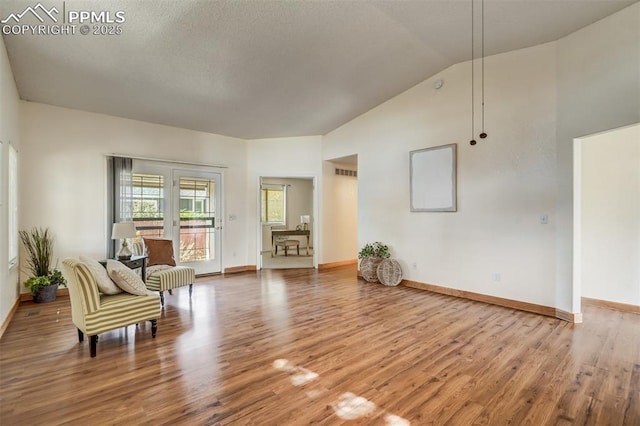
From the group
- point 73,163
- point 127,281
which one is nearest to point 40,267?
point 73,163

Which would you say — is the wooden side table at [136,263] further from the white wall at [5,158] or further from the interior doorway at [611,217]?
the interior doorway at [611,217]

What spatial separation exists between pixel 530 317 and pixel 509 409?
2275 millimetres

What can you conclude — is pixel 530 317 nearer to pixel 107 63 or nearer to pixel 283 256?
pixel 107 63

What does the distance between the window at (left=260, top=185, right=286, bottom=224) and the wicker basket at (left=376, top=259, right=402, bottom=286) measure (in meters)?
5.20

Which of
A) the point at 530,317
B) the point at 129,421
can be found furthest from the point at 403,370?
the point at 530,317

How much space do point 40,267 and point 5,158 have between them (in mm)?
1887

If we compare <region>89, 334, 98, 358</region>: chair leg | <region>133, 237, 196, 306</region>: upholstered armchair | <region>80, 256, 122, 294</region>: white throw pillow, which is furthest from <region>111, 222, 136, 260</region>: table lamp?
<region>89, 334, 98, 358</region>: chair leg

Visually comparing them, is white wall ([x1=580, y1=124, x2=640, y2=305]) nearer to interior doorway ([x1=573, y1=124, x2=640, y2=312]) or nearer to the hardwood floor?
interior doorway ([x1=573, y1=124, x2=640, y2=312])

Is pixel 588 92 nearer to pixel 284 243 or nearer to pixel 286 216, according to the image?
pixel 284 243

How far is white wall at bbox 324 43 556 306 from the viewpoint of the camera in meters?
3.97

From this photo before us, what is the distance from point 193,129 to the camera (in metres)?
6.11

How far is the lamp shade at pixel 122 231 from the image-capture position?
13.6 feet

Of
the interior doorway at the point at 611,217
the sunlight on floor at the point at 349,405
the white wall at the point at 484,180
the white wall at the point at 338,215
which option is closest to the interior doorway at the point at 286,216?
the white wall at the point at 338,215

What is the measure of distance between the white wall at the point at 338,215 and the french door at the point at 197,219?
2.37 meters
